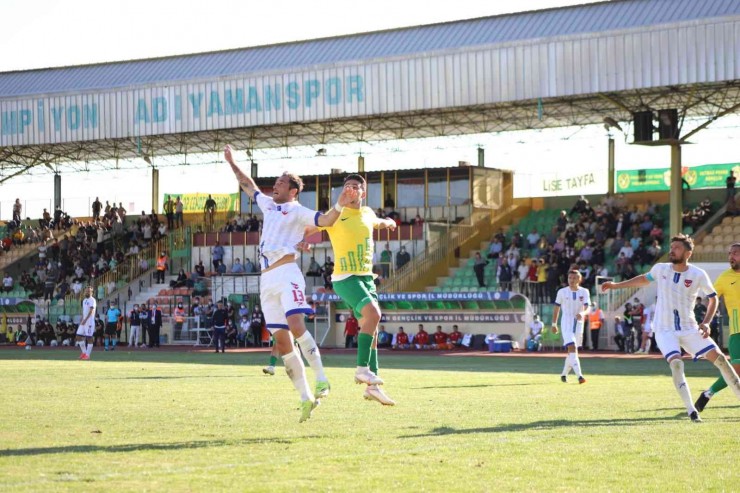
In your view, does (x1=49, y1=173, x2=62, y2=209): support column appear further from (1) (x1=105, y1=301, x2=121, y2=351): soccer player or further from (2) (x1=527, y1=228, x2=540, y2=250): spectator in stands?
(2) (x1=527, y1=228, x2=540, y2=250): spectator in stands

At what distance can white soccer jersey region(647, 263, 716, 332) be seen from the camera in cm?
1362

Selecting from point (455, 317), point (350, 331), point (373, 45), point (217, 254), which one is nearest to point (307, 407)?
point (455, 317)

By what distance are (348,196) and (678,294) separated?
13.4ft

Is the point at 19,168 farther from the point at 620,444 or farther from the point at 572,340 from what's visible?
the point at 620,444

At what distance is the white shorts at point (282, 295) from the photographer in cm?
1214

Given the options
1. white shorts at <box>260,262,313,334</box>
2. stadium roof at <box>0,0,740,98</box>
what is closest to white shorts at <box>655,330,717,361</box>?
white shorts at <box>260,262,313,334</box>

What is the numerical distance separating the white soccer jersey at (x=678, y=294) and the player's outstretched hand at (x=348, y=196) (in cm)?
372

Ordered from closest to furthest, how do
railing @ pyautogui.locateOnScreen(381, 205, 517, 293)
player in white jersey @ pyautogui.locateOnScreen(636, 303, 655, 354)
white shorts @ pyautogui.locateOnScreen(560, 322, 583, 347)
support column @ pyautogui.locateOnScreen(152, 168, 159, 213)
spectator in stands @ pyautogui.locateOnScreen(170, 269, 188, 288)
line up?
white shorts @ pyautogui.locateOnScreen(560, 322, 583, 347) < player in white jersey @ pyautogui.locateOnScreen(636, 303, 655, 354) < railing @ pyautogui.locateOnScreen(381, 205, 517, 293) < spectator in stands @ pyautogui.locateOnScreen(170, 269, 188, 288) < support column @ pyautogui.locateOnScreen(152, 168, 159, 213)

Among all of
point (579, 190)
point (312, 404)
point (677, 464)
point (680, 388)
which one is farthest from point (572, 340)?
point (579, 190)

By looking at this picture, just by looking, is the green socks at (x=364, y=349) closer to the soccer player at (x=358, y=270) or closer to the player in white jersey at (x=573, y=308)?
the soccer player at (x=358, y=270)

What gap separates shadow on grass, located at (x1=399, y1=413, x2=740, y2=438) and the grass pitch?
0.02m

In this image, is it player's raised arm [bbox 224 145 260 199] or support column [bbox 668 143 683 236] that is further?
support column [bbox 668 143 683 236]

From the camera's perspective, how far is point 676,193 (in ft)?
136

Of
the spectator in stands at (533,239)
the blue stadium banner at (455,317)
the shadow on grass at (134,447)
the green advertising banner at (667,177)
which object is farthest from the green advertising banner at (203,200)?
the shadow on grass at (134,447)
